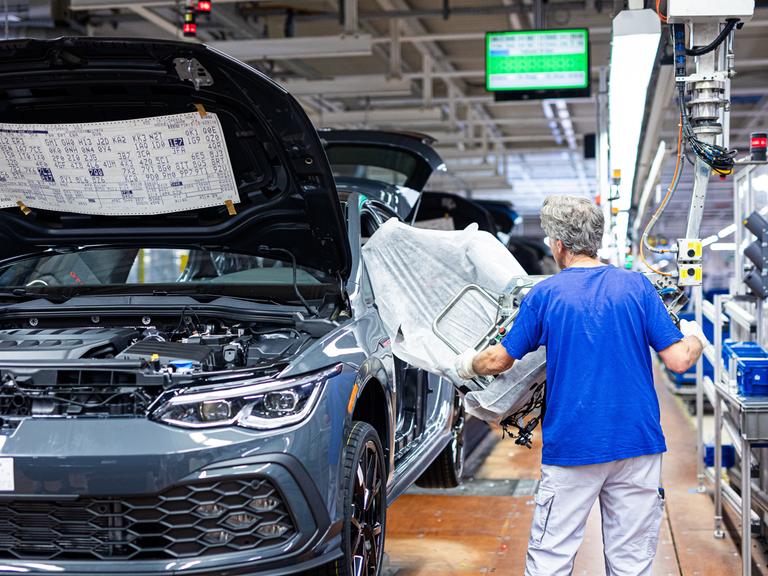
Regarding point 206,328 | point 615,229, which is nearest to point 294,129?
point 206,328

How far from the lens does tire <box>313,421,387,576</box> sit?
2.99 meters

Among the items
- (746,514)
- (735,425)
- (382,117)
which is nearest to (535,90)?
(382,117)

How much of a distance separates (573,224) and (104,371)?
1535 mm

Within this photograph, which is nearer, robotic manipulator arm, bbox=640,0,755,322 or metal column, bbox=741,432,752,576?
robotic manipulator arm, bbox=640,0,755,322

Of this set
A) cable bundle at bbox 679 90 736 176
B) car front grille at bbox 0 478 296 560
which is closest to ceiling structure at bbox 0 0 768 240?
cable bundle at bbox 679 90 736 176

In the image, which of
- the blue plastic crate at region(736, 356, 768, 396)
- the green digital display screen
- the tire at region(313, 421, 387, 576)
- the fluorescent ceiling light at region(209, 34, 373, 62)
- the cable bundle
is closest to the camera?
the tire at region(313, 421, 387, 576)

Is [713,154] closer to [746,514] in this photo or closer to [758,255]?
[758,255]

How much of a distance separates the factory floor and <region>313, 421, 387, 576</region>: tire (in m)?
0.88

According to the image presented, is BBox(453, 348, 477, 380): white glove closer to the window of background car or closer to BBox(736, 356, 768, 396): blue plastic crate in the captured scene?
BBox(736, 356, 768, 396): blue plastic crate

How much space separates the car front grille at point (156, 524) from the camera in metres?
2.71

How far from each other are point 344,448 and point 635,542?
963 mm

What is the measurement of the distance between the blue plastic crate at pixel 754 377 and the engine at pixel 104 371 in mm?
2041

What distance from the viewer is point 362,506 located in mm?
3260

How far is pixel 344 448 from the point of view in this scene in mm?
3053
